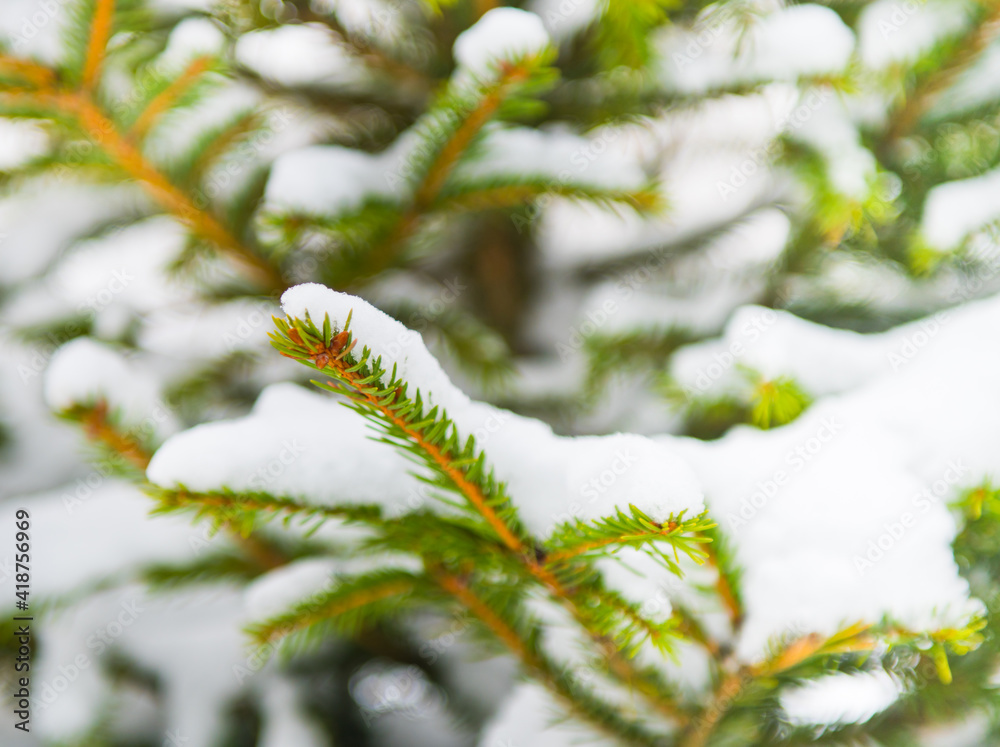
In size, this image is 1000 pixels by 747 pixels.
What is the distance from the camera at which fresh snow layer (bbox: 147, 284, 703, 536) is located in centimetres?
40

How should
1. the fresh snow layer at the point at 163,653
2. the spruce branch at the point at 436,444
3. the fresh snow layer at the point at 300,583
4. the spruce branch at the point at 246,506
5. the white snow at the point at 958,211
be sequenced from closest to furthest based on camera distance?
the spruce branch at the point at 436,444 < the spruce branch at the point at 246,506 < the fresh snow layer at the point at 300,583 < the white snow at the point at 958,211 < the fresh snow layer at the point at 163,653

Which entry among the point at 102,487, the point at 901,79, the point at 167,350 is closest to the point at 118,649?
the point at 102,487

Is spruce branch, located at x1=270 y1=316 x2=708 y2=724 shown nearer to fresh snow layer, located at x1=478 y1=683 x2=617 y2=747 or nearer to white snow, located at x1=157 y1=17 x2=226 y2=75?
fresh snow layer, located at x1=478 y1=683 x2=617 y2=747

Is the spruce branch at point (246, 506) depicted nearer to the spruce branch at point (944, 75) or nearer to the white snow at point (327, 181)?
the white snow at point (327, 181)

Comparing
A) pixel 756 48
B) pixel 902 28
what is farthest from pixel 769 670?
pixel 902 28

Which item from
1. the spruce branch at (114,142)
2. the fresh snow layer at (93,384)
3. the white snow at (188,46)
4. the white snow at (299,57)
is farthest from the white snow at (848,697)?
the white snow at (299,57)

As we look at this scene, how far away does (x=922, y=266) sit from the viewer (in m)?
0.91

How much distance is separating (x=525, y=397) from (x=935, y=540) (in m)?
0.70

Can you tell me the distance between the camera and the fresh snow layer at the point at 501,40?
65 cm

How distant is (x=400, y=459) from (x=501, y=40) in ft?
1.48

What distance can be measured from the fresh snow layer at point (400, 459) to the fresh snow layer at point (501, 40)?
39 centimetres

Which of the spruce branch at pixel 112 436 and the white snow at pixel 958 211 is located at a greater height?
the white snow at pixel 958 211

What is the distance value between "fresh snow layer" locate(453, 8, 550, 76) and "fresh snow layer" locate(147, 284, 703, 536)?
1.28 ft

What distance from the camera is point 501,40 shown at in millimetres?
657
